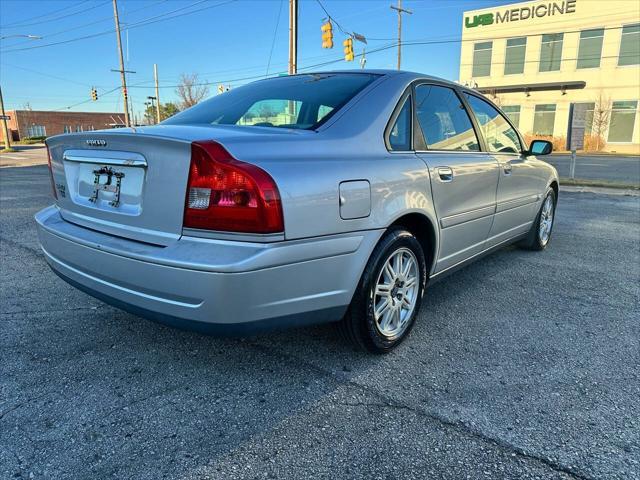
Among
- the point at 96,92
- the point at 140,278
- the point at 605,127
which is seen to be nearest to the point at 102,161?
the point at 140,278

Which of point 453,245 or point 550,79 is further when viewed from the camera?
point 550,79

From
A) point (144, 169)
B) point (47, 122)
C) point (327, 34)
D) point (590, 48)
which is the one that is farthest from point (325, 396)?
point (47, 122)

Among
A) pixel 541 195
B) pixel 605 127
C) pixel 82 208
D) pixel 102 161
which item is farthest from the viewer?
pixel 605 127

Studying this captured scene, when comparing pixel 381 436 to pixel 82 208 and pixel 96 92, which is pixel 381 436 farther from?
pixel 96 92

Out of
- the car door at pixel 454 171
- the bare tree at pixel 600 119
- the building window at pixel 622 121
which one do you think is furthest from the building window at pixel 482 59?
the car door at pixel 454 171

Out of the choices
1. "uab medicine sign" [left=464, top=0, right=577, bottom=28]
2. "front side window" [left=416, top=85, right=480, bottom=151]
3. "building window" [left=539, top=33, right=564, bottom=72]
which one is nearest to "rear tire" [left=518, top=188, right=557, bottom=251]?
"front side window" [left=416, top=85, right=480, bottom=151]

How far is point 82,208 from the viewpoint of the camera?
101 inches

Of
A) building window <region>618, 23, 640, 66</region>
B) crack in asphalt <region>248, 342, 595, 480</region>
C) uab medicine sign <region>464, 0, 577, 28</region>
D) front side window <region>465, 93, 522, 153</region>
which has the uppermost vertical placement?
uab medicine sign <region>464, 0, 577, 28</region>

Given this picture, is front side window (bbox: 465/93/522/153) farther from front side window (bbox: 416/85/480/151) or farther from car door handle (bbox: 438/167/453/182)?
car door handle (bbox: 438/167/453/182)

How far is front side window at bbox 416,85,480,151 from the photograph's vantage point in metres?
3.11

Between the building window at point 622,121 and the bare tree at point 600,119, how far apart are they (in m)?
0.37

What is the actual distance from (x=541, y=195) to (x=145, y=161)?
4.14 m

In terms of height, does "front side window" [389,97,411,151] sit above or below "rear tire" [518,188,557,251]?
above

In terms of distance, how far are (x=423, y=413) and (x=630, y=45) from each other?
39.1 meters
